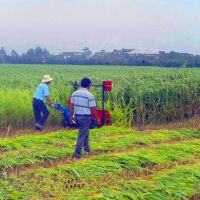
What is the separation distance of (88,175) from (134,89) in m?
6.36

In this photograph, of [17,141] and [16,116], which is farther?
[16,116]

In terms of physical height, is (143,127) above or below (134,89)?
below

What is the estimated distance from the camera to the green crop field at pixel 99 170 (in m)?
5.34

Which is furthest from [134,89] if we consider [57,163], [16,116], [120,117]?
[57,163]

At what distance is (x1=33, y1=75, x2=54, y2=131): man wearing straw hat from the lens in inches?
393

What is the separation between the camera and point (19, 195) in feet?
17.1

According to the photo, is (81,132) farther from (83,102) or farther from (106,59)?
(106,59)

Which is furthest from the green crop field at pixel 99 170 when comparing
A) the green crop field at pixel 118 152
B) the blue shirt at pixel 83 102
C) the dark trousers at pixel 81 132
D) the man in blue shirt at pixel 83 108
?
the blue shirt at pixel 83 102

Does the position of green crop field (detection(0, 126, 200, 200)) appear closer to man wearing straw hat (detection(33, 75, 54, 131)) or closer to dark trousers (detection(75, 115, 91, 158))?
dark trousers (detection(75, 115, 91, 158))

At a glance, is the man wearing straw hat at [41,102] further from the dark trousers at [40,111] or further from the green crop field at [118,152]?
the green crop field at [118,152]

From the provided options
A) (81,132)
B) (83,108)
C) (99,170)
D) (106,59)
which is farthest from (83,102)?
(106,59)

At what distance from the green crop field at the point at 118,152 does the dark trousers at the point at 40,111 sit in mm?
679

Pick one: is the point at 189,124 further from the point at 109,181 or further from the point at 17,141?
the point at 109,181

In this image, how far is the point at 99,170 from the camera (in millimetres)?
6324
